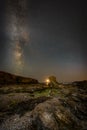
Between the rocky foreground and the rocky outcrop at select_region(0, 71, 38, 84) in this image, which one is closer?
the rocky foreground

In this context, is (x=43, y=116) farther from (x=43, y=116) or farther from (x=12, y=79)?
(x=12, y=79)

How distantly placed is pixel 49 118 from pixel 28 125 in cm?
247

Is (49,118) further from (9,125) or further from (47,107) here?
(9,125)

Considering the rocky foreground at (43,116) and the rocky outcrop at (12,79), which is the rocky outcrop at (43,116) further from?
the rocky outcrop at (12,79)

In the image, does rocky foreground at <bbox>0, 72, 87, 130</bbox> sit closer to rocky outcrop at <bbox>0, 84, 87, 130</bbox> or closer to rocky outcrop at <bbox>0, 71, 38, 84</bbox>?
rocky outcrop at <bbox>0, 84, 87, 130</bbox>

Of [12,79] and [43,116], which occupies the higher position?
[12,79]

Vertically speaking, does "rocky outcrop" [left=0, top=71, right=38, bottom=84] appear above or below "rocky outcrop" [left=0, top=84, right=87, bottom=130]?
above

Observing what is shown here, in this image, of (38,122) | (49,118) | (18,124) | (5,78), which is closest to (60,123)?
(49,118)

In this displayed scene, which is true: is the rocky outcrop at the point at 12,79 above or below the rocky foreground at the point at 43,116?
above

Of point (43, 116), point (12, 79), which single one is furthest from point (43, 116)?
point (12, 79)

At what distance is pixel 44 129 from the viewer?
16422 millimetres

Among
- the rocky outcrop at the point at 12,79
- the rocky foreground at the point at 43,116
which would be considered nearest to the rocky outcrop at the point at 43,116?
the rocky foreground at the point at 43,116

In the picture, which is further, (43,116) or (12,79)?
(12,79)

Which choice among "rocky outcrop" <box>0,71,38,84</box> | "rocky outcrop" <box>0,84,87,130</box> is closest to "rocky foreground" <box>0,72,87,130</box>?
"rocky outcrop" <box>0,84,87,130</box>
